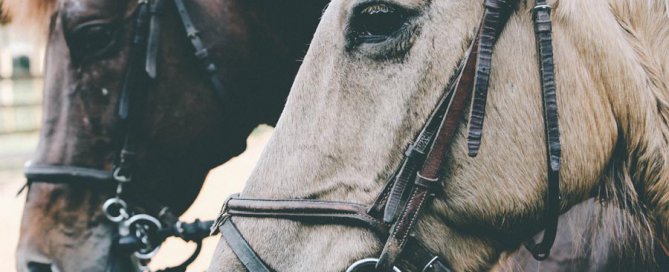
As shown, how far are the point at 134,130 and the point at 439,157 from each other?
Result: 1.53m

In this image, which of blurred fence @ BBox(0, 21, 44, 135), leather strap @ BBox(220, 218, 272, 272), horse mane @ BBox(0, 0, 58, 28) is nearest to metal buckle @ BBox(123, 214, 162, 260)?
horse mane @ BBox(0, 0, 58, 28)

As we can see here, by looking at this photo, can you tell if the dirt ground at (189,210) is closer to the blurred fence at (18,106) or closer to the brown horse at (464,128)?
the blurred fence at (18,106)

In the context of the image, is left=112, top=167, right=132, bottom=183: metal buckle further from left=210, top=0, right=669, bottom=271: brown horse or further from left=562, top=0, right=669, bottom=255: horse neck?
left=562, top=0, right=669, bottom=255: horse neck

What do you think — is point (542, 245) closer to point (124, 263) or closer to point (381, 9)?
point (381, 9)

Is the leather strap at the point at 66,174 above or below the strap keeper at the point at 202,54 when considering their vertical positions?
below

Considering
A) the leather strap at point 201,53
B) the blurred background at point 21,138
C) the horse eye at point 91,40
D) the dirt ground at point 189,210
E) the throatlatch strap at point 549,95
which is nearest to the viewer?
the throatlatch strap at point 549,95

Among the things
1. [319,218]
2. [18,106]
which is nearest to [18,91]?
[18,106]

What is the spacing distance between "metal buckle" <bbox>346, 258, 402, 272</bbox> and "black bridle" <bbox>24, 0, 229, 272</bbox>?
1404 millimetres

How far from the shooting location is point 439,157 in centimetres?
161

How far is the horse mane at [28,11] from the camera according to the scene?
309 cm

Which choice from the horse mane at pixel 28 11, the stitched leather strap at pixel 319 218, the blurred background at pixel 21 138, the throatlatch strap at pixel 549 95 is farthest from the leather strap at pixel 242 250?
the blurred background at pixel 21 138

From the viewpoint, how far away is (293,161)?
5.68ft

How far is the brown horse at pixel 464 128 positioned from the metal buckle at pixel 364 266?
0.03 metres

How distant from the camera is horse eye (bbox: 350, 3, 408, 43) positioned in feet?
5.51
